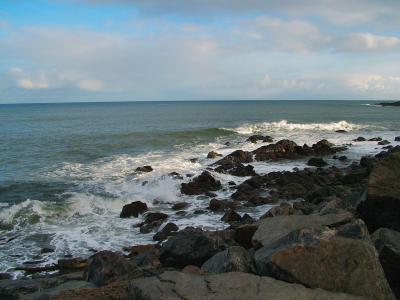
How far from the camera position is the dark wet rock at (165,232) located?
480 inches

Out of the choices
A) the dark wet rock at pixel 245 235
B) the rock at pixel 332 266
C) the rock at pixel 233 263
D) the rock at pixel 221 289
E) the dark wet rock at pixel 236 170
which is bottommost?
the dark wet rock at pixel 236 170

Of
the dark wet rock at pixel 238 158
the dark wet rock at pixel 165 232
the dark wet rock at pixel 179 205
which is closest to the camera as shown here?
the dark wet rock at pixel 165 232

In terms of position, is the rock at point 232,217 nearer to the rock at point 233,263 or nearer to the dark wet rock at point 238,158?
the rock at point 233,263

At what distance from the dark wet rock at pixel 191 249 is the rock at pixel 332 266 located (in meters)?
2.71

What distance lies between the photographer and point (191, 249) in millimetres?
7914

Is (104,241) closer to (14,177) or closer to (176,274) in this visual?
(176,274)

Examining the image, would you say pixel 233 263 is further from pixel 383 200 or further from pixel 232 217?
pixel 232 217

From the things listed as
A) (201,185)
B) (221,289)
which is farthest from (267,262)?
(201,185)

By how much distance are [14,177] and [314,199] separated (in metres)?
14.9

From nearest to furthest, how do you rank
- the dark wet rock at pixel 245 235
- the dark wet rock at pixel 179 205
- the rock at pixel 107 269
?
the rock at pixel 107 269, the dark wet rock at pixel 245 235, the dark wet rock at pixel 179 205

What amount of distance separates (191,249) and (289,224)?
1.79 meters

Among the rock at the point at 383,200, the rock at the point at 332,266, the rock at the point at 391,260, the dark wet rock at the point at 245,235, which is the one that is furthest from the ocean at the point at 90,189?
the rock at the point at 332,266

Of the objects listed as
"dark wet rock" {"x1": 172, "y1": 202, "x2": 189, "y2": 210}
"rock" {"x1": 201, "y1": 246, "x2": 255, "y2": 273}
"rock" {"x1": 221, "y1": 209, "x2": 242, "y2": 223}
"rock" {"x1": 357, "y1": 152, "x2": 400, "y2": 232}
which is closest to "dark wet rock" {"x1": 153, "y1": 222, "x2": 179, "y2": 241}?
"rock" {"x1": 221, "y1": 209, "x2": 242, "y2": 223}

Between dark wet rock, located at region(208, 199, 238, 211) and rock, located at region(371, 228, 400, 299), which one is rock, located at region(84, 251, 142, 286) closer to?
rock, located at region(371, 228, 400, 299)
